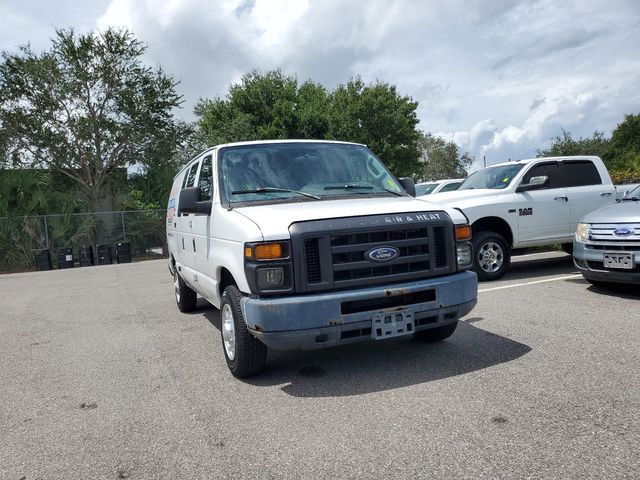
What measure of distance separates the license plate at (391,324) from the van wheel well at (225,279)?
1354 mm

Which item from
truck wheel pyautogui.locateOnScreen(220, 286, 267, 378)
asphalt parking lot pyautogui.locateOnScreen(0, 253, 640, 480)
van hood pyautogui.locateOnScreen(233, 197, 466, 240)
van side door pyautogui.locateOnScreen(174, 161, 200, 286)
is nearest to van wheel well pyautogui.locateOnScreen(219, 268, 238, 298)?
truck wheel pyautogui.locateOnScreen(220, 286, 267, 378)

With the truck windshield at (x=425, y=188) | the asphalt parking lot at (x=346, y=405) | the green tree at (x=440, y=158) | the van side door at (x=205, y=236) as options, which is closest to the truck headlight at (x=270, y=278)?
the asphalt parking lot at (x=346, y=405)

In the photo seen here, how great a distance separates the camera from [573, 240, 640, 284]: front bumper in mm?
6230

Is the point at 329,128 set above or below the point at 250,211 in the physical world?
above

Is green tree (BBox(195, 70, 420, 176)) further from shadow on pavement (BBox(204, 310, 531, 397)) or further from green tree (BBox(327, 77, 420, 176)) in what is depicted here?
shadow on pavement (BBox(204, 310, 531, 397))

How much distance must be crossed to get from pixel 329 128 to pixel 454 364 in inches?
1165

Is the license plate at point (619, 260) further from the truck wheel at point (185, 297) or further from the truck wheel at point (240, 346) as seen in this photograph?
the truck wheel at point (185, 297)

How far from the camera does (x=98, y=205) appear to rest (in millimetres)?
26469

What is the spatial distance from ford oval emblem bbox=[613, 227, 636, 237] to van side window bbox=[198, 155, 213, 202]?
5.01 m

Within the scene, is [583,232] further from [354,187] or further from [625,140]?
[625,140]

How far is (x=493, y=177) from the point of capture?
30.6 ft

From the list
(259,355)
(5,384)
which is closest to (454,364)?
(259,355)

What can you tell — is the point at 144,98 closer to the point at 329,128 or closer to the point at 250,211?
the point at 329,128

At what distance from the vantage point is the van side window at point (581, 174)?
29.9 feet
